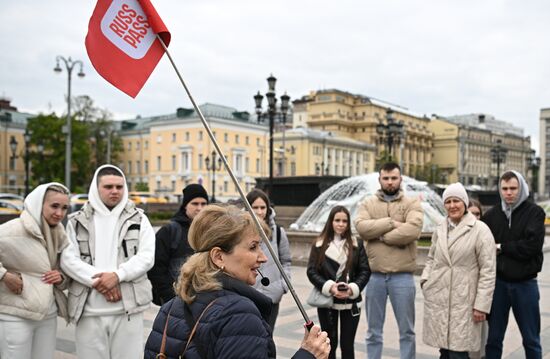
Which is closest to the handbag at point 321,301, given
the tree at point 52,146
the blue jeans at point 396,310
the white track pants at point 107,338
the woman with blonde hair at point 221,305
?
the blue jeans at point 396,310

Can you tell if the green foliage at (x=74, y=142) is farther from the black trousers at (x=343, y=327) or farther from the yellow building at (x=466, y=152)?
the black trousers at (x=343, y=327)

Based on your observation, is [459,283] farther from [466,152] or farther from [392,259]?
[466,152]

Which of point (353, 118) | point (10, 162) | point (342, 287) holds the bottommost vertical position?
point (342, 287)

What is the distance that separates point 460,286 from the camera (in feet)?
15.5

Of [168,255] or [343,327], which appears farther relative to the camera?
[343,327]

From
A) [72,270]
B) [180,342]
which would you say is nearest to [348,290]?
[72,270]

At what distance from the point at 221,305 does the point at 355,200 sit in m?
16.9

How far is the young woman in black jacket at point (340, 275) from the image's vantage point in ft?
16.6

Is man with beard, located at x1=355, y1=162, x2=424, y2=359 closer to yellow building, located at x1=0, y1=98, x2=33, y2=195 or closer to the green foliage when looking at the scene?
the green foliage

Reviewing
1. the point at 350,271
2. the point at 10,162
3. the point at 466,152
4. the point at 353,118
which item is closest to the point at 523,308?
the point at 350,271

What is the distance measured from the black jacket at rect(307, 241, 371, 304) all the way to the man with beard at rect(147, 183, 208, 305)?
4.19 ft

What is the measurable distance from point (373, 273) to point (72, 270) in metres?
2.70

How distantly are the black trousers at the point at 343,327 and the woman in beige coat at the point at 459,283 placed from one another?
624 mm

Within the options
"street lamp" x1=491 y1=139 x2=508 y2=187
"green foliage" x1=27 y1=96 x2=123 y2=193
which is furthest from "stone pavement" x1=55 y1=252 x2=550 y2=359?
"green foliage" x1=27 y1=96 x2=123 y2=193
